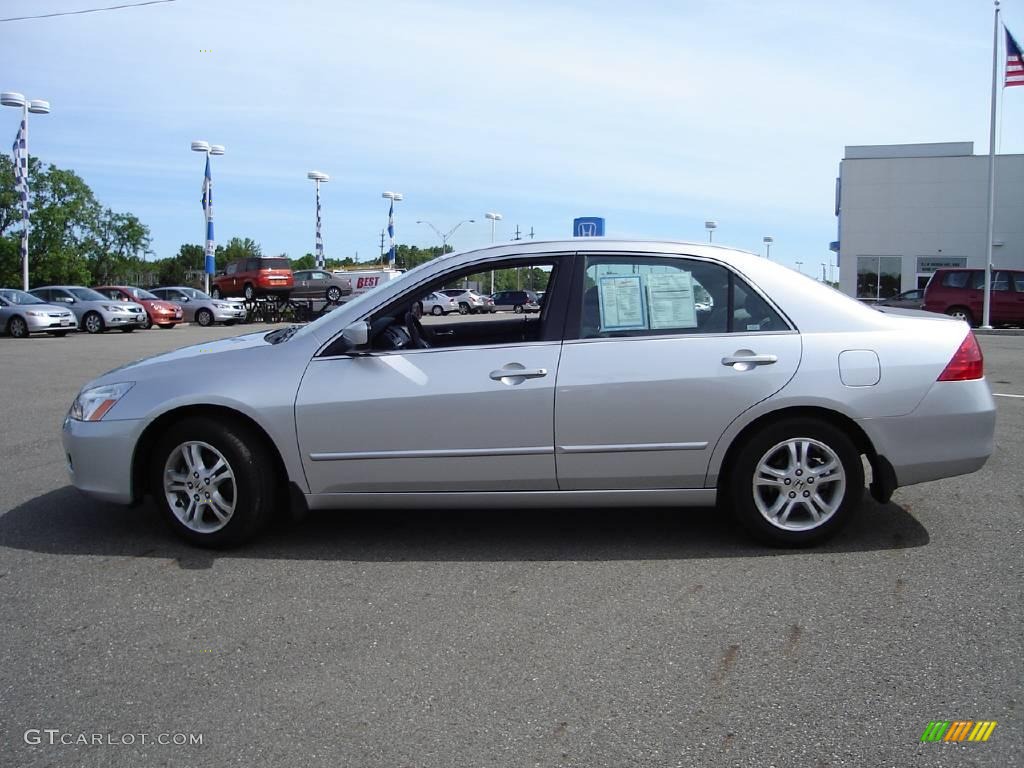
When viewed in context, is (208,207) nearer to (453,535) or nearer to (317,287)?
(317,287)

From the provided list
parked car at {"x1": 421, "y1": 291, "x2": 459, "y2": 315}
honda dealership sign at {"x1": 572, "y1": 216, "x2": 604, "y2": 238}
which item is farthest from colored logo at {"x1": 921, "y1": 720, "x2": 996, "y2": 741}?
honda dealership sign at {"x1": 572, "y1": 216, "x2": 604, "y2": 238}

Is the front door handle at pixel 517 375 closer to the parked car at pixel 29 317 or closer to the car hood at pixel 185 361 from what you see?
the car hood at pixel 185 361

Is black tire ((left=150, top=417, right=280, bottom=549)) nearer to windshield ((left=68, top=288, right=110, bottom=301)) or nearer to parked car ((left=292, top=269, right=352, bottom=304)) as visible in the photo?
windshield ((left=68, top=288, right=110, bottom=301))

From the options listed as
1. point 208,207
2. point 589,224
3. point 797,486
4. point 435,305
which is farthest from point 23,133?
point 797,486

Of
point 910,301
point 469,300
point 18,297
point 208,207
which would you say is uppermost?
point 208,207

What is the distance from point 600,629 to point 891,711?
3.65 feet

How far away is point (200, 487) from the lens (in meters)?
4.52

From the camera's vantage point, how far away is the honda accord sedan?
4.37m

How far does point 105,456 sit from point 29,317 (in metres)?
22.8

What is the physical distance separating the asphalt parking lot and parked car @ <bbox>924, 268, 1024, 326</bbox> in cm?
2321

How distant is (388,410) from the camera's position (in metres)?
4.39

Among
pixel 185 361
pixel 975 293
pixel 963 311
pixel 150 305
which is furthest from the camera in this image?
pixel 150 305

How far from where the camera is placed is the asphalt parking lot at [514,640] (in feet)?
9.05

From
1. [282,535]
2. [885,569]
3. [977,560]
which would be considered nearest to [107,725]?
[282,535]
